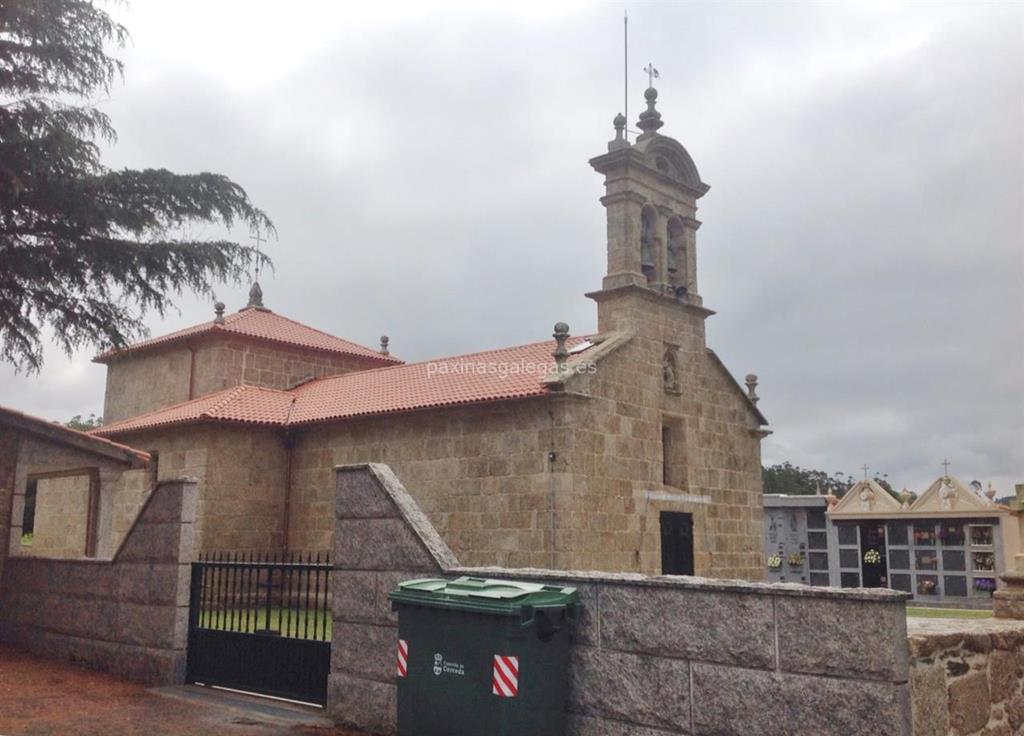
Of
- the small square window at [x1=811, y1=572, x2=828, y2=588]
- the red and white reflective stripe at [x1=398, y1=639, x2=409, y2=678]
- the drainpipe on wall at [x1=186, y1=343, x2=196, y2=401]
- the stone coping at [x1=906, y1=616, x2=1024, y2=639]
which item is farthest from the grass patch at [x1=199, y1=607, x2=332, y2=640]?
the small square window at [x1=811, y1=572, x2=828, y2=588]

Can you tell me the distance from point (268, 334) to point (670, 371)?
1162 centimetres

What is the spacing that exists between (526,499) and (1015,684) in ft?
37.6

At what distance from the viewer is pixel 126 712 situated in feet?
26.5

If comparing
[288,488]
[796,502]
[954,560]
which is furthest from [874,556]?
[288,488]

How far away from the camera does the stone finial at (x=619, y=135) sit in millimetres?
19666

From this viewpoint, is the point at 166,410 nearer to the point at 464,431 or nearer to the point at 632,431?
the point at 464,431

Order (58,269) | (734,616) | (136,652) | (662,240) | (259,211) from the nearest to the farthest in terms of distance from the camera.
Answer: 1. (734,616)
2. (136,652)
3. (58,269)
4. (259,211)
5. (662,240)

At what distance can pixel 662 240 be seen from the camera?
20359 millimetres

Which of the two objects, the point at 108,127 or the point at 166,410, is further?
Result: the point at 166,410

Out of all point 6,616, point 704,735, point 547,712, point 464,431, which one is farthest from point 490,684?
point 464,431

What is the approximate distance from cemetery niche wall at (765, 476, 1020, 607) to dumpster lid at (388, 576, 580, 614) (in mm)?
15783

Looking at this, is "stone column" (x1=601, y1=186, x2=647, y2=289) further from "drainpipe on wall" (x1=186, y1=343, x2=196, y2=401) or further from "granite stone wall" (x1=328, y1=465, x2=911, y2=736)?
"granite stone wall" (x1=328, y1=465, x2=911, y2=736)

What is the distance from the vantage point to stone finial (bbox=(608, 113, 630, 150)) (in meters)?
19.7

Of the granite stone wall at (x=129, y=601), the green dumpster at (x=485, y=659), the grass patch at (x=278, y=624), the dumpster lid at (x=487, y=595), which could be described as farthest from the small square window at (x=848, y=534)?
the green dumpster at (x=485, y=659)
